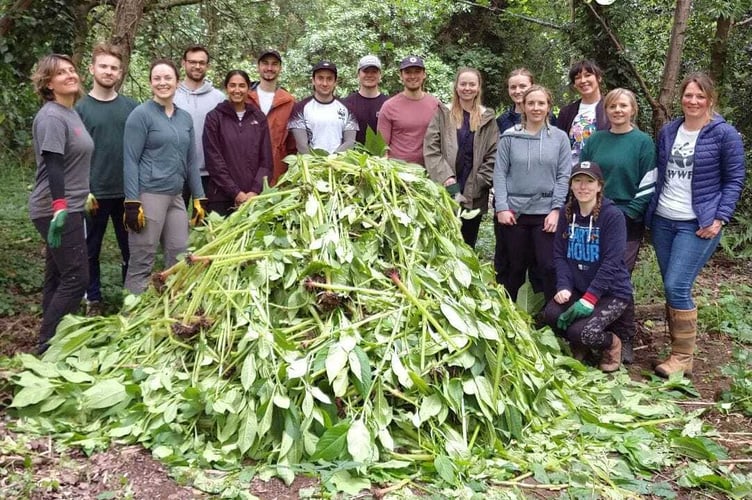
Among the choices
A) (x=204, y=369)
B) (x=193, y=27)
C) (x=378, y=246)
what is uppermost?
(x=193, y=27)

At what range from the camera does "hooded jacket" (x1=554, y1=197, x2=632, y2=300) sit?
4.20 meters

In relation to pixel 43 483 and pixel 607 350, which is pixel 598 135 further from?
pixel 43 483

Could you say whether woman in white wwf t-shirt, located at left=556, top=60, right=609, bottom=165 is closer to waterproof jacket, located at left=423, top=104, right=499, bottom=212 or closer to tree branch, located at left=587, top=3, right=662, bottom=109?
waterproof jacket, located at left=423, top=104, right=499, bottom=212

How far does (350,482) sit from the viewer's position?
2.72m

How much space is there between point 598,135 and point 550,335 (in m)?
1.38

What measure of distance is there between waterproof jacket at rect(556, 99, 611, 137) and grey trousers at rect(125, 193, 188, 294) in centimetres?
274

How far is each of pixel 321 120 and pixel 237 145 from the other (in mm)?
649

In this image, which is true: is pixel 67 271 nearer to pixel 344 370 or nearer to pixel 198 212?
pixel 198 212

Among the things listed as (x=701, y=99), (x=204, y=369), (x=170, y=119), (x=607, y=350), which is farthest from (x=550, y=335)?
(x=170, y=119)

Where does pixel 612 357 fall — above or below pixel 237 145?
below

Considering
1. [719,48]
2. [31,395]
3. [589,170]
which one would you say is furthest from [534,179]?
[719,48]

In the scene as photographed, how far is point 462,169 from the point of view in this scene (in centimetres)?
494

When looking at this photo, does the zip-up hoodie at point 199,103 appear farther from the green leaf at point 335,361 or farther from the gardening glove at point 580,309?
the gardening glove at point 580,309

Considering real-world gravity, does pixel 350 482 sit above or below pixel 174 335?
below
